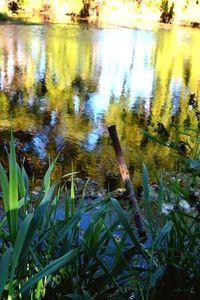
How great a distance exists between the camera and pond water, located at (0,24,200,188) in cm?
430

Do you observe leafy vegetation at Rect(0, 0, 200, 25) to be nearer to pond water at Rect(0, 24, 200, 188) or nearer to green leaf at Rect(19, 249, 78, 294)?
pond water at Rect(0, 24, 200, 188)

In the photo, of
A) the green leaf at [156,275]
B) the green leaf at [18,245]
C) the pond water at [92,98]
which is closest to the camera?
the green leaf at [18,245]

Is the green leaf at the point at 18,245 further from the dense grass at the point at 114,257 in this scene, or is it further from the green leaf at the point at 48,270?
the dense grass at the point at 114,257

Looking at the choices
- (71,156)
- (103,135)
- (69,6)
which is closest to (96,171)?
(71,156)

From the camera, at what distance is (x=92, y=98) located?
22.2ft

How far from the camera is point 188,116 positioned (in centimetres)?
607

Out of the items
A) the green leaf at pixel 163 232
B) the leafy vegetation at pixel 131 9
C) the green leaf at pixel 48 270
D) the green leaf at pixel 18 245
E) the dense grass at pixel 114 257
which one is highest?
the green leaf at pixel 18 245

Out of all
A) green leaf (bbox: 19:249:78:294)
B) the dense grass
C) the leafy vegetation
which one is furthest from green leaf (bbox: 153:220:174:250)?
the leafy vegetation

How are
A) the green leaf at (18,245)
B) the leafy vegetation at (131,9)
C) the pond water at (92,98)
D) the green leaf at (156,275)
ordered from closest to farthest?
the green leaf at (18,245) → the green leaf at (156,275) → the pond water at (92,98) → the leafy vegetation at (131,9)

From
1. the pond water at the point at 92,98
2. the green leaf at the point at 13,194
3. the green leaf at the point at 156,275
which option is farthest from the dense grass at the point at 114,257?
the pond water at the point at 92,98

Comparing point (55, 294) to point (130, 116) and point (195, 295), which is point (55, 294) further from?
point (130, 116)

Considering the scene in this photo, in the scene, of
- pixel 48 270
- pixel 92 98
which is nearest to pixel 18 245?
pixel 48 270

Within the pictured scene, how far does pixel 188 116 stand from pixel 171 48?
785 centimetres

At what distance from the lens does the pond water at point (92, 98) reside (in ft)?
14.1
